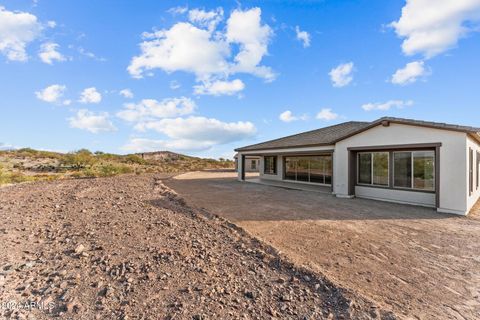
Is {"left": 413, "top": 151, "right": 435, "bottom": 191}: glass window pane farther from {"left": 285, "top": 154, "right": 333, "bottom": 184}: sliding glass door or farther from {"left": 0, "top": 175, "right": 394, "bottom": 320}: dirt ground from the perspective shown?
{"left": 0, "top": 175, "right": 394, "bottom": 320}: dirt ground

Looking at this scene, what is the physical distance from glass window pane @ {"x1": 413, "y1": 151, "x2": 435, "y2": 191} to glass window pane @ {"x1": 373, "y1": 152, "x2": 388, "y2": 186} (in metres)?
1.16

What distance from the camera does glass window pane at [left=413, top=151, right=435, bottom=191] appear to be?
10.0m

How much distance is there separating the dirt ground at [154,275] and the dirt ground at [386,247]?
22.7 inches

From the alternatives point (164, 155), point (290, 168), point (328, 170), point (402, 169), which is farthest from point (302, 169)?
point (164, 155)

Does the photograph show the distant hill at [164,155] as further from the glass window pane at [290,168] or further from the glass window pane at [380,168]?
the glass window pane at [380,168]

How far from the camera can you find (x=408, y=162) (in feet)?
35.1

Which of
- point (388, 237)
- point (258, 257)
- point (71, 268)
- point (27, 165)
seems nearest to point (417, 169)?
point (388, 237)

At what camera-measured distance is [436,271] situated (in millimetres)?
4523

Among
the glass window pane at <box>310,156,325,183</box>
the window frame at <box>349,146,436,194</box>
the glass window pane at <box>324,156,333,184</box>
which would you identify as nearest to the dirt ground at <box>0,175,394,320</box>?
the window frame at <box>349,146,436,194</box>

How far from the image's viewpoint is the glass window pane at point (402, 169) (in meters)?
10.7

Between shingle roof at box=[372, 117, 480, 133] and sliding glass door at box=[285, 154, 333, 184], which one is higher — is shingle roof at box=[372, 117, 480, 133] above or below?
above

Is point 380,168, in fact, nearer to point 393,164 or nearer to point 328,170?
point 393,164

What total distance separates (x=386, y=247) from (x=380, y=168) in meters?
7.06

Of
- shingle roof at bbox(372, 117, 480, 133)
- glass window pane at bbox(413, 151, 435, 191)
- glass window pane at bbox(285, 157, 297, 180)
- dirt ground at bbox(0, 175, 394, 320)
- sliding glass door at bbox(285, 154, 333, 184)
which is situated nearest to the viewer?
dirt ground at bbox(0, 175, 394, 320)
